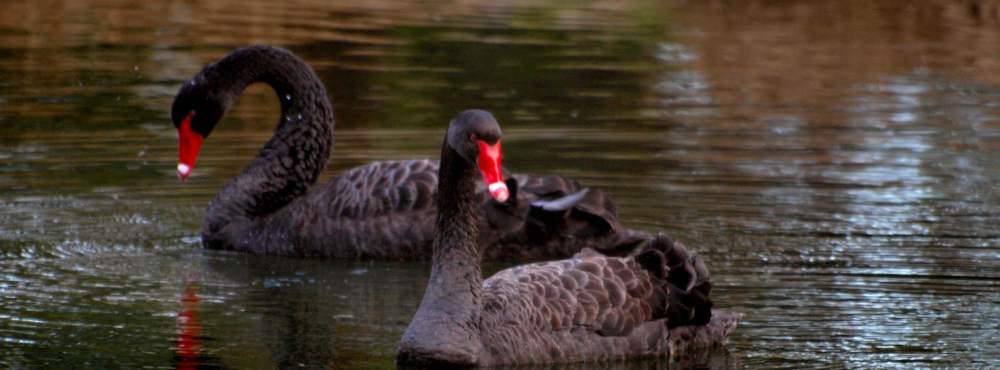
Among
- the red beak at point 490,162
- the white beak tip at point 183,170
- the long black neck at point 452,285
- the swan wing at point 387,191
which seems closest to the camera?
the red beak at point 490,162

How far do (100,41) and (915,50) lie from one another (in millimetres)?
8324

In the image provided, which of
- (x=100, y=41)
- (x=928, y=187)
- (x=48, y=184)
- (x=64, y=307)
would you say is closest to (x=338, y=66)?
(x=100, y=41)

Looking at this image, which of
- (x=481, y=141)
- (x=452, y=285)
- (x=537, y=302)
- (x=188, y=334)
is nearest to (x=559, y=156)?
(x=188, y=334)

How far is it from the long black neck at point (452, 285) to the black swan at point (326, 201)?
1581 millimetres

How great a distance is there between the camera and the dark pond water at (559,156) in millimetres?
7793

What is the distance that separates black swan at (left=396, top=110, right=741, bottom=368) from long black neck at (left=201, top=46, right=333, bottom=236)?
296cm

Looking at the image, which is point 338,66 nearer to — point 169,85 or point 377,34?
point 169,85

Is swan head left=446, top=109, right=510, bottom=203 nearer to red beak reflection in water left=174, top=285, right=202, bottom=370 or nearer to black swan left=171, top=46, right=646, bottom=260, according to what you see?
red beak reflection in water left=174, top=285, right=202, bottom=370

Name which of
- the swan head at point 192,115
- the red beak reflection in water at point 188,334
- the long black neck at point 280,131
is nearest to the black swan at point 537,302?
the red beak reflection in water at point 188,334

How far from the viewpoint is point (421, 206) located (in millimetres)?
9508

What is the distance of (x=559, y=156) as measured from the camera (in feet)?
41.0

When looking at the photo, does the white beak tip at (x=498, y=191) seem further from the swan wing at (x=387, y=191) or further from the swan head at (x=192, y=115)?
the swan head at (x=192, y=115)

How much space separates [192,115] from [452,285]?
356 centimetres

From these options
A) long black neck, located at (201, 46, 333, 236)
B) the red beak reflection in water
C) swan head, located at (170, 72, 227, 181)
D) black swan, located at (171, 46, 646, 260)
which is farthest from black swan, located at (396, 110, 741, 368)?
swan head, located at (170, 72, 227, 181)
